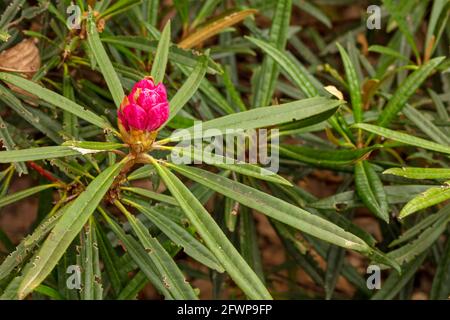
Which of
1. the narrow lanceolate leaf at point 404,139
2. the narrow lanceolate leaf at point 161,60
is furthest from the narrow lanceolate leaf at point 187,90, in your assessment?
the narrow lanceolate leaf at point 404,139

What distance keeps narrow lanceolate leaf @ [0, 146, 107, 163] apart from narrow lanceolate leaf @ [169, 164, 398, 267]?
0.48 ft

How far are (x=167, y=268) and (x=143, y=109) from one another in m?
0.26

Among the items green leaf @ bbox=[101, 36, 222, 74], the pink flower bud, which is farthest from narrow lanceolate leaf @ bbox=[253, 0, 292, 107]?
the pink flower bud

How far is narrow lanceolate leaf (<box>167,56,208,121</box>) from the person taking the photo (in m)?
1.11

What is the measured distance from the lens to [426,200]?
1.07 m

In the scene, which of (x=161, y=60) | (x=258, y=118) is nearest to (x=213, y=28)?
(x=161, y=60)

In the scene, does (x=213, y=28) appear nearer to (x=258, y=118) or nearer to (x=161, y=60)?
(x=161, y=60)

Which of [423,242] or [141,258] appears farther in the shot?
[423,242]

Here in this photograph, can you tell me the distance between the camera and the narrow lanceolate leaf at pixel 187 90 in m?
1.11

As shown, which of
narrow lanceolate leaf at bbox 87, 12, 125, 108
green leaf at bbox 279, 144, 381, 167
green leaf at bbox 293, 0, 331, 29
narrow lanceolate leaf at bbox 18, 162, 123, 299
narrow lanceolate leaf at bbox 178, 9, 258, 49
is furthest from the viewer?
green leaf at bbox 293, 0, 331, 29

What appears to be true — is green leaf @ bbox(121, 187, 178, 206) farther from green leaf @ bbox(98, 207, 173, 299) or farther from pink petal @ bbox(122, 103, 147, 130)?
pink petal @ bbox(122, 103, 147, 130)

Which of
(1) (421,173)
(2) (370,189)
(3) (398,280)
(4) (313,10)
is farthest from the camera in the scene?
(4) (313,10)

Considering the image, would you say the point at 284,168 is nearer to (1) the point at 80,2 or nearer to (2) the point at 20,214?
(1) the point at 80,2

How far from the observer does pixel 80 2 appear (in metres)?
1.24
